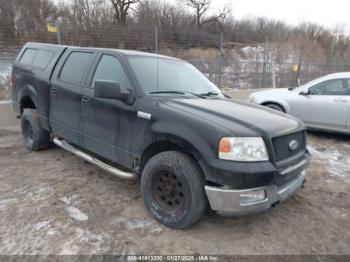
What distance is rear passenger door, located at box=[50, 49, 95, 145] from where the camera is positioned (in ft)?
13.2

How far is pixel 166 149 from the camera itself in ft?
10.3

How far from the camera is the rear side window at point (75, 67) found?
4055mm

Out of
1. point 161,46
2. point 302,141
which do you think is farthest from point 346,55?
point 302,141

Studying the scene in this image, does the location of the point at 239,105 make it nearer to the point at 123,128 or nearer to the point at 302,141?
the point at 302,141

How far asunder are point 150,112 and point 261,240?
174 cm

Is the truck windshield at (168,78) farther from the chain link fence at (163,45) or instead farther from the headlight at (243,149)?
the chain link fence at (163,45)

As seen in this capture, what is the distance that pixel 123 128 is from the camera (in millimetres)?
3391

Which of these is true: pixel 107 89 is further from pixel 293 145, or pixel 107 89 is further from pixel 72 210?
pixel 293 145

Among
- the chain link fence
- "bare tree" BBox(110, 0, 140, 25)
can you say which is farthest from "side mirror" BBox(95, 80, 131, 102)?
"bare tree" BBox(110, 0, 140, 25)

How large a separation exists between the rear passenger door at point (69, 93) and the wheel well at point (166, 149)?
4.19 feet

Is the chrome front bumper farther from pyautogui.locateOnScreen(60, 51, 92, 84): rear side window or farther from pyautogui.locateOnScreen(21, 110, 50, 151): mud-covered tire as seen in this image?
pyautogui.locateOnScreen(21, 110, 50, 151): mud-covered tire

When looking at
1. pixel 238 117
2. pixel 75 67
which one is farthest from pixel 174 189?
pixel 75 67

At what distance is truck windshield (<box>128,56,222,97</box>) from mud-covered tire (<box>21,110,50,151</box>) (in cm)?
234

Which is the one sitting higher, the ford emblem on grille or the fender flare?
the fender flare
